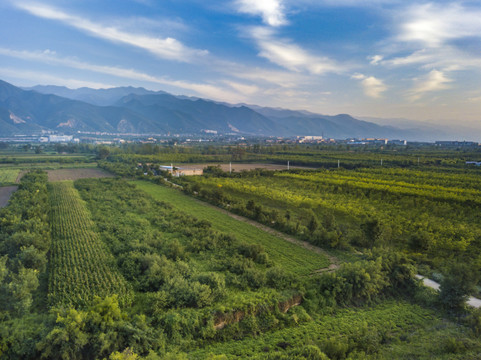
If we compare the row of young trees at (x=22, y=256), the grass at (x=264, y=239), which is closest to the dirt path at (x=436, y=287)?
the grass at (x=264, y=239)

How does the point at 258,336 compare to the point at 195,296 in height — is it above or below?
below

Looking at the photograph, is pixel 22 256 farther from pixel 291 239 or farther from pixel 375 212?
pixel 375 212

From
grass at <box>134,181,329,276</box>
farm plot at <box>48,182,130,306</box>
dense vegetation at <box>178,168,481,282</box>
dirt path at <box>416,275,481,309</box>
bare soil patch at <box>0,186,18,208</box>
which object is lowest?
bare soil patch at <box>0,186,18,208</box>

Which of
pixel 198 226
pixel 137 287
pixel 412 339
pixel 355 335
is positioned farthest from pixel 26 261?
pixel 412 339

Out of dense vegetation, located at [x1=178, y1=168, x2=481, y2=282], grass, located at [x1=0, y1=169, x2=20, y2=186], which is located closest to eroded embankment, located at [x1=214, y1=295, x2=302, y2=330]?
dense vegetation, located at [x1=178, y1=168, x2=481, y2=282]

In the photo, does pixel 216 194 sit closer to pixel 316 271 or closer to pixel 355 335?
pixel 316 271

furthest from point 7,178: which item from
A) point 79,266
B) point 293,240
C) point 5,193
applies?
point 293,240

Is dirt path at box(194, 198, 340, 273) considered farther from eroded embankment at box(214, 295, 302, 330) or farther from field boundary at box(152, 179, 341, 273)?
eroded embankment at box(214, 295, 302, 330)
